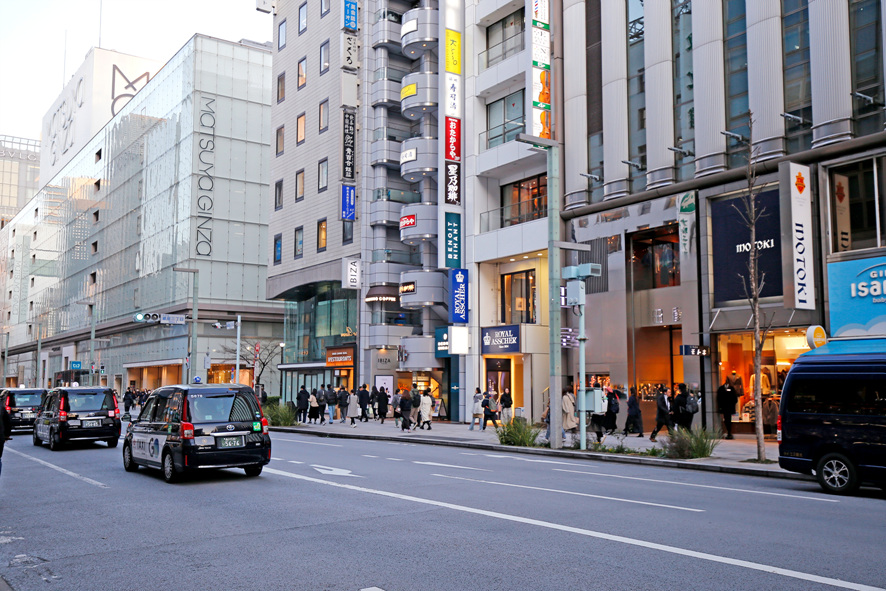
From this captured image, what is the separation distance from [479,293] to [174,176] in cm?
4464

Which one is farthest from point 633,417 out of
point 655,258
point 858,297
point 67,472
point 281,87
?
point 281,87

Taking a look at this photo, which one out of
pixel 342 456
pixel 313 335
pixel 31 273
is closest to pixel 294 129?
pixel 313 335

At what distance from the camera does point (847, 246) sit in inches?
880

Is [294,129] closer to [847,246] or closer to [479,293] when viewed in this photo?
[479,293]

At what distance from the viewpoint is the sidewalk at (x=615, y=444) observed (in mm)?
16531

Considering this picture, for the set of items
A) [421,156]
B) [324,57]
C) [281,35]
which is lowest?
[421,156]

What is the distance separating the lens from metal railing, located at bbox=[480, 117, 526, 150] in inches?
1399

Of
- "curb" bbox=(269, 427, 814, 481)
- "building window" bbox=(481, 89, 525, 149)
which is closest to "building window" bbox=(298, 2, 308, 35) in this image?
"building window" bbox=(481, 89, 525, 149)

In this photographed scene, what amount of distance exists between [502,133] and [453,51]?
16.8 ft

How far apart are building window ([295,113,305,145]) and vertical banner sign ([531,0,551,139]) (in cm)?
2506

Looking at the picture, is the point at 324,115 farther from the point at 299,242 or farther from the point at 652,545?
the point at 652,545

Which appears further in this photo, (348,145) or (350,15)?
(350,15)

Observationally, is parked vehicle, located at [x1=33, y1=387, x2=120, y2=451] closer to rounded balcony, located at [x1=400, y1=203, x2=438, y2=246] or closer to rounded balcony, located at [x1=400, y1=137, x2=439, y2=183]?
rounded balcony, located at [x1=400, y1=203, x2=438, y2=246]

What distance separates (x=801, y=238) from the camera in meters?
22.5
